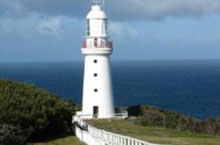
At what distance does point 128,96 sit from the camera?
118 metres

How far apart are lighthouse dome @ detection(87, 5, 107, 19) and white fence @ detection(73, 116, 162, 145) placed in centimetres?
896

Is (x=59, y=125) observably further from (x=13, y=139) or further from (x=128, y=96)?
(x=128, y=96)

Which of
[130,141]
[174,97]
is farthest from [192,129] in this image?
[174,97]

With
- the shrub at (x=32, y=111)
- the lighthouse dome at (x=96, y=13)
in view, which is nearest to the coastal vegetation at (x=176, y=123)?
the shrub at (x=32, y=111)

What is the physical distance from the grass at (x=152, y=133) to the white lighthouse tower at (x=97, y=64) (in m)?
2.56

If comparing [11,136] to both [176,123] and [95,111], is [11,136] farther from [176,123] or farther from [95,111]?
[176,123]

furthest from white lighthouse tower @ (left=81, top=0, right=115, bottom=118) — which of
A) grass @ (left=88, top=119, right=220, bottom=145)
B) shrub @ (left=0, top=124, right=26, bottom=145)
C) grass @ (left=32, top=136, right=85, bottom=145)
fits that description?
shrub @ (left=0, top=124, right=26, bottom=145)

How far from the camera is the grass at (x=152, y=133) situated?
1207 inches

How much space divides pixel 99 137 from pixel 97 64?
1523 centimetres

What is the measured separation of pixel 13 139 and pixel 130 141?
9.84m

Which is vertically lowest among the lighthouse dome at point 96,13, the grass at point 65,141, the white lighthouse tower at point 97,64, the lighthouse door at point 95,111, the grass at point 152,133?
the grass at point 65,141

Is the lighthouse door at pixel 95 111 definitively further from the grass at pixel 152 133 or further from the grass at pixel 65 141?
the grass at pixel 65 141

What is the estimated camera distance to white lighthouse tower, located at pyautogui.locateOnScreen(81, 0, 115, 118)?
4500cm

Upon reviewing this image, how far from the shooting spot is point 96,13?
45094 mm
